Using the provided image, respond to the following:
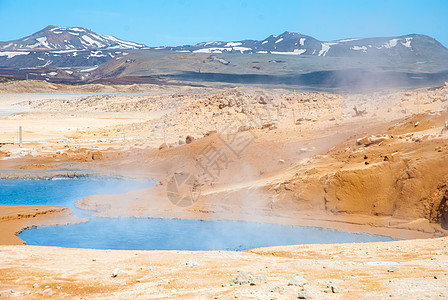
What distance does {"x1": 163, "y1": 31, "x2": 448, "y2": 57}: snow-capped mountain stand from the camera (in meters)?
114

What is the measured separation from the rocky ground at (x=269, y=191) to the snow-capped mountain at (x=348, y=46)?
8974 centimetres

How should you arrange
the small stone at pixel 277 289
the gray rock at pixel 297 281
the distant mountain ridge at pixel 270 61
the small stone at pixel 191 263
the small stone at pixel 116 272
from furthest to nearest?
the distant mountain ridge at pixel 270 61
the small stone at pixel 191 263
the small stone at pixel 116 272
the gray rock at pixel 297 281
the small stone at pixel 277 289

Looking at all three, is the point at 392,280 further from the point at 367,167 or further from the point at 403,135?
the point at 403,135

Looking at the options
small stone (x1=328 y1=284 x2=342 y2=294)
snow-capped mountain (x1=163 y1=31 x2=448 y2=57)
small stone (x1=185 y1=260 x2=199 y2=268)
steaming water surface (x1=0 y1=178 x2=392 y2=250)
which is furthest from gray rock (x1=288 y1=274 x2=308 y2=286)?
snow-capped mountain (x1=163 y1=31 x2=448 y2=57)

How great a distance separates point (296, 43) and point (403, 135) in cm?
13625

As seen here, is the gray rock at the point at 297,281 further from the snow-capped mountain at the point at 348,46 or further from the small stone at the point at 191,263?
the snow-capped mountain at the point at 348,46

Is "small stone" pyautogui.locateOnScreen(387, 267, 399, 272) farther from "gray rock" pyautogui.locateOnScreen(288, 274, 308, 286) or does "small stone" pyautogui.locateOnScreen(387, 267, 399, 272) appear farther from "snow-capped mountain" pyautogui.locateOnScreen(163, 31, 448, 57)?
"snow-capped mountain" pyautogui.locateOnScreen(163, 31, 448, 57)

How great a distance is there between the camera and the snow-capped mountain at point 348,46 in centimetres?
11388

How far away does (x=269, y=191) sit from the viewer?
51.8ft

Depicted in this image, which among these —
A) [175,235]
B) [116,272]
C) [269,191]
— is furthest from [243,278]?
[269,191]

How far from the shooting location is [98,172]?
74.9ft

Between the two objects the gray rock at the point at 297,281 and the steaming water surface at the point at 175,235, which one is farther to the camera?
the steaming water surface at the point at 175,235

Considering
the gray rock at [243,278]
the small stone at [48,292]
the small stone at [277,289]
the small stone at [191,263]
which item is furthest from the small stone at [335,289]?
the small stone at [48,292]

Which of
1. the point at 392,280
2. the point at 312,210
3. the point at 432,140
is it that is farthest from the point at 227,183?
the point at 392,280
